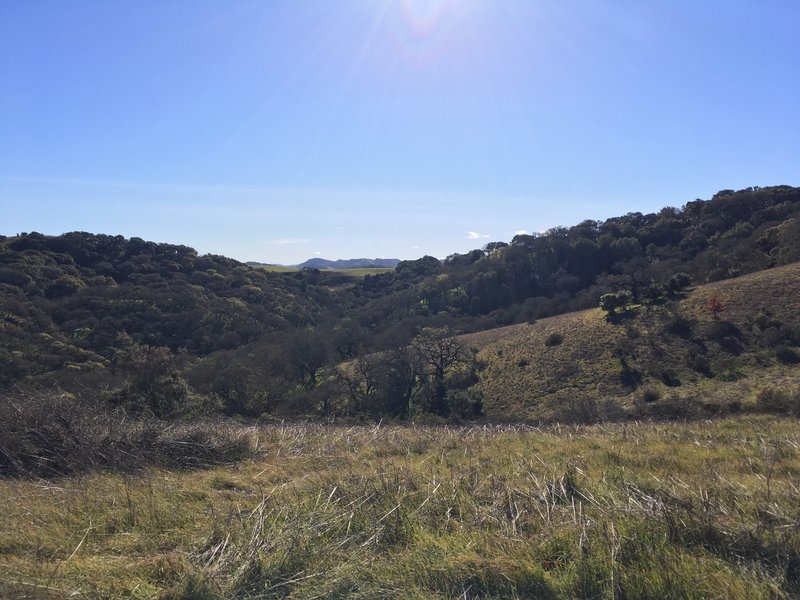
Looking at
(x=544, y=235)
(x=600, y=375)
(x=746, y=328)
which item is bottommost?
(x=600, y=375)

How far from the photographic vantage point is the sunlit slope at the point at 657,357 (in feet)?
86.2

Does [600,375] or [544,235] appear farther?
[544,235]

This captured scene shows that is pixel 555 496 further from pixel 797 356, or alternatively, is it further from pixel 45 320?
pixel 45 320

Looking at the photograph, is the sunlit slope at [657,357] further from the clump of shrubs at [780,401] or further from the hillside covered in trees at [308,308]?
the hillside covered in trees at [308,308]

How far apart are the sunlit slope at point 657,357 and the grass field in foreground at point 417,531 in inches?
713

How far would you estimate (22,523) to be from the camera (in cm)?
429

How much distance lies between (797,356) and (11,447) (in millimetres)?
34086

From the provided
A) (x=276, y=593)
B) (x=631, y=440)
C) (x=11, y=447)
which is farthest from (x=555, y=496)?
(x=11, y=447)

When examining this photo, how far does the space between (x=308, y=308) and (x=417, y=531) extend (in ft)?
211

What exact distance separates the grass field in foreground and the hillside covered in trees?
18.7ft

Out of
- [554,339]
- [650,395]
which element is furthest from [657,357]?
[554,339]

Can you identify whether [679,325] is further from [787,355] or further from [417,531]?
[417,531]

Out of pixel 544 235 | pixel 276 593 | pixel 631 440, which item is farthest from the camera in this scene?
pixel 544 235

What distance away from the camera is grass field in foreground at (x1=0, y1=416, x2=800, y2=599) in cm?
317
